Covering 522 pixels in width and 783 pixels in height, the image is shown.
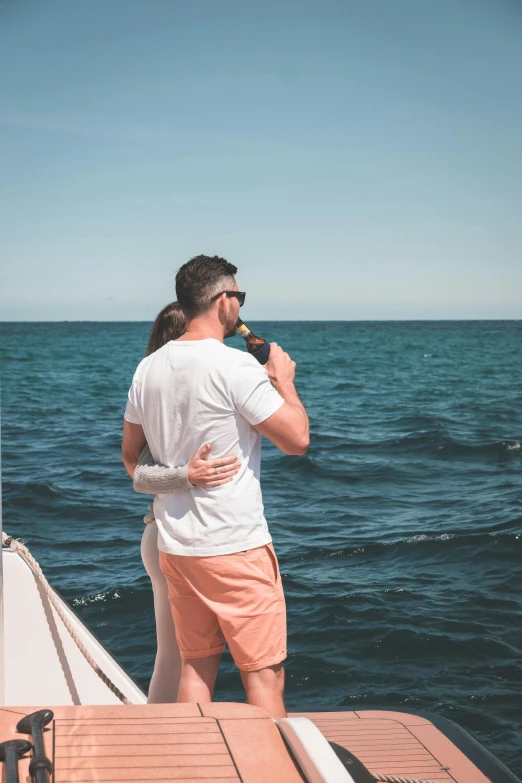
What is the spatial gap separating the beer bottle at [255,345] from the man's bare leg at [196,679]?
1052 mm

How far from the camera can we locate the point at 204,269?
2.59 m

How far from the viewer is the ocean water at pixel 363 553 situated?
5.45m

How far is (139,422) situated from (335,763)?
1.30 metres

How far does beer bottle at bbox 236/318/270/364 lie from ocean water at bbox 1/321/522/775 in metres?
3.08

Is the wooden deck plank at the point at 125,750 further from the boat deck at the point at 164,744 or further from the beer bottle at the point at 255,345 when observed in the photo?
the beer bottle at the point at 255,345

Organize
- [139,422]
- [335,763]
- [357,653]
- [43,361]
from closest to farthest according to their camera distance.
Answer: [335,763]
[139,422]
[357,653]
[43,361]

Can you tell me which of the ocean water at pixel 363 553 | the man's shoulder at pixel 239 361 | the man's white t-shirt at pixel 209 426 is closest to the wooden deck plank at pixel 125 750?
the man's white t-shirt at pixel 209 426

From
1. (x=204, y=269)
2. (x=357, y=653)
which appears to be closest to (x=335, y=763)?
(x=204, y=269)

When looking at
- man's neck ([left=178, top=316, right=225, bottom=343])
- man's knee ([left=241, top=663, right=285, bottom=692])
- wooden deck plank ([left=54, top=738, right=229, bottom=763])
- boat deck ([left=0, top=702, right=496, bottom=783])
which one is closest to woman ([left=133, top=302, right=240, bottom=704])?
man's neck ([left=178, top=316, right=225, bottom=343])

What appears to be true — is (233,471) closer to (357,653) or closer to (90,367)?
(357,653)

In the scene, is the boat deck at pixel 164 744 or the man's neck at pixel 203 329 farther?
the man's neck at pixel 203 329

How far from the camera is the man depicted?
2.45 meters

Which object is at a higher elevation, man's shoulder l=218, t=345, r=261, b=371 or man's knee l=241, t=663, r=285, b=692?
man's shoulder l=218, t=345, r=261, b=371

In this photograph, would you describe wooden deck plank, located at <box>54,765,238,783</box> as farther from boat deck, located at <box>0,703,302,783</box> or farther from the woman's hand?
the woman's hand
